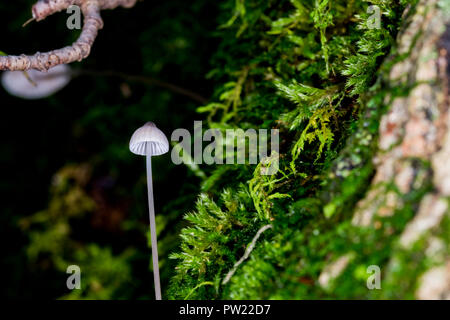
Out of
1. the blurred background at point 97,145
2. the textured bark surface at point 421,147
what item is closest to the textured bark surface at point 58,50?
the blurred background at point 97,145

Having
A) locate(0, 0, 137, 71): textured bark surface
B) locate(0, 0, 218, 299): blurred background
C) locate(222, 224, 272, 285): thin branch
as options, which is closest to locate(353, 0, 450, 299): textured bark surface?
locate(222, 224, 272, 285): thin branch

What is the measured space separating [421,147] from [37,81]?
2.17m

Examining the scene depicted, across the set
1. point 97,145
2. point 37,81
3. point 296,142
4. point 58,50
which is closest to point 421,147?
point 296,142

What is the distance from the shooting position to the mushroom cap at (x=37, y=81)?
2085 millimetres

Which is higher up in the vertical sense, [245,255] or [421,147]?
[421,147]

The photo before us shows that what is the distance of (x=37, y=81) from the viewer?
212cm

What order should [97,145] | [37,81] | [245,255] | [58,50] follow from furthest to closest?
1. [97,145]
2. [37,81]
3. [58,50]
4. [245,255]

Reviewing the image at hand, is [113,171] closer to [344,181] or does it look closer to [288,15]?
[288,15]

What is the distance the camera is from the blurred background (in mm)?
2197

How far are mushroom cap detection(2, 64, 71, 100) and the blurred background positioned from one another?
14 cm

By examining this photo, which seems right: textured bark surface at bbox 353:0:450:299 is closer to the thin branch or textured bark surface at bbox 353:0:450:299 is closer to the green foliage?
the green foliage

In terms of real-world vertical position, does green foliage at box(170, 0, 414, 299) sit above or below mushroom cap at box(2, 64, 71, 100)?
below

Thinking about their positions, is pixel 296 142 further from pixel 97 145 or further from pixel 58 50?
pixel 97 145
